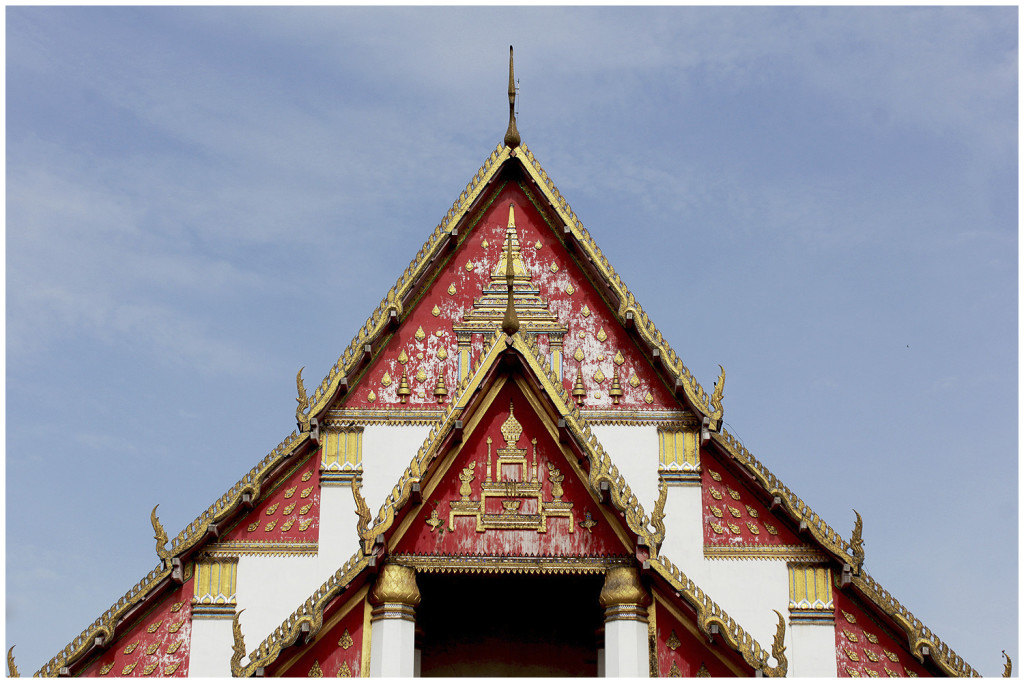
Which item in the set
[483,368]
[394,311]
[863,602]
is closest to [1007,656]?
[863,602]

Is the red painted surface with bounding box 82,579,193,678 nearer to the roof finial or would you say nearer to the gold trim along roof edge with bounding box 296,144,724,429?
the gold trim along roof edge with bounding box 296,144,724,429

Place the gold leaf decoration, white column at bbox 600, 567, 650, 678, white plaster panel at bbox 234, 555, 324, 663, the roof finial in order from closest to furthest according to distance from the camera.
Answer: white column at bbox 600, 567, 650, 678 < the gold leaf decoration < white plaster panel at bbox 234, 555, 324, 663 < the roof finial

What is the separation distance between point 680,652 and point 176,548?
590cm

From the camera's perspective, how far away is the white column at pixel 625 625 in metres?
12.0

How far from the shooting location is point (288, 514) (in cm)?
1552

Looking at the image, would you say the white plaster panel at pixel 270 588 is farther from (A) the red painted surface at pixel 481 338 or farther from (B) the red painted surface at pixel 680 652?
(B) the red painted surface at pixel 680 652

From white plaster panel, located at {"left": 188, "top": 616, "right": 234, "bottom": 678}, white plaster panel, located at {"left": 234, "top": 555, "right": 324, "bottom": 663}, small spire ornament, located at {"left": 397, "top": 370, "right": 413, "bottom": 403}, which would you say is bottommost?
white plaster panel, located at {"left": 188, "top": 616, "right": 234, "bottom": 678}

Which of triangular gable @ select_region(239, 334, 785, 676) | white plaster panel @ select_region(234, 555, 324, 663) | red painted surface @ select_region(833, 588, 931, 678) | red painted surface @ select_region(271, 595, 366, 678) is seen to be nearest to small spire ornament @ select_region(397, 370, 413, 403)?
white plaster panel @ select_region(234, 555, 324, 663)

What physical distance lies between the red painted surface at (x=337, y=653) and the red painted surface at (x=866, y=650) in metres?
5.33

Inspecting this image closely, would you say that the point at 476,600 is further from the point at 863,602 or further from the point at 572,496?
the point at 863,602

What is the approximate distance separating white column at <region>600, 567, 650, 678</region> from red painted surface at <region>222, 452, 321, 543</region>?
14.1 ft

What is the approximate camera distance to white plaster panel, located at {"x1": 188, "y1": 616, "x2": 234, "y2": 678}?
1466 centimetres

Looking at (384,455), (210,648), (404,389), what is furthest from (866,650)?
(210,648)

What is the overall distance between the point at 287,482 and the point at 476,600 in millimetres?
2672
